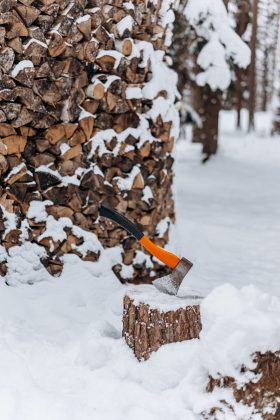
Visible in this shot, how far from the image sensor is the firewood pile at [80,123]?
192 inches

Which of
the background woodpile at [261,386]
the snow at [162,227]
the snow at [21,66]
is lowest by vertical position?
the background woodpile at [261,386]

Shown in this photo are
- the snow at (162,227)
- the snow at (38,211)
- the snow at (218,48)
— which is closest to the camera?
the snow at (38,211)

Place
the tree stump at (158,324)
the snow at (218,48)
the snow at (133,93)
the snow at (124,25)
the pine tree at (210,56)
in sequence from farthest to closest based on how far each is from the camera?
the snow at (218,48)
the pine tree at (210,56)
the snow at (133,93)
the snow at (124,25)
the tree stump at (158,324)

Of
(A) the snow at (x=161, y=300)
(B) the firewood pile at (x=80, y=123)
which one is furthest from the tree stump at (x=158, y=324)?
(B) the firewood pile at (x=80, y=123)

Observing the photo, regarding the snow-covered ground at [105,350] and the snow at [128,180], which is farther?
the snow at [128,180]

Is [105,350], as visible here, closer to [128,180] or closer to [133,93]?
[128,180]

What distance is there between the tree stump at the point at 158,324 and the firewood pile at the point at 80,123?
1.40 metres

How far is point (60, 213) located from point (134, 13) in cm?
214

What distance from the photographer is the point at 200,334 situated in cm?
407

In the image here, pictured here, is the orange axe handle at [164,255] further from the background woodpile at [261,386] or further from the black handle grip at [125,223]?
the background woodpile at [261,386]

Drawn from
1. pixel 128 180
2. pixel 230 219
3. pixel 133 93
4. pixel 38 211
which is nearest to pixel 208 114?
pixel 230 219

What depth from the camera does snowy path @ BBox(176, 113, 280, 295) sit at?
6375mm

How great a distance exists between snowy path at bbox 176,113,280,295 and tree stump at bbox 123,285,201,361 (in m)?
1.64

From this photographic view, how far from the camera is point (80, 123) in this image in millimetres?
5211
